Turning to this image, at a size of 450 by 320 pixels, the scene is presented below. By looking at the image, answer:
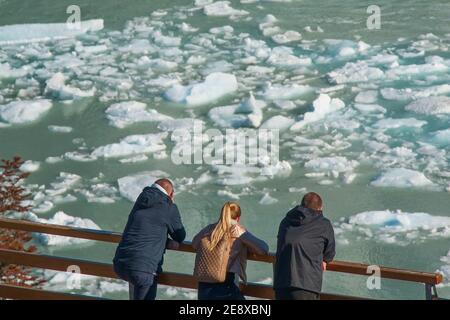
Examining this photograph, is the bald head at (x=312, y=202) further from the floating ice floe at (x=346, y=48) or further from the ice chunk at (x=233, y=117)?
the floating ice floe at (x=346, y=48)

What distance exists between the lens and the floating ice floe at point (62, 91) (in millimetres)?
13672

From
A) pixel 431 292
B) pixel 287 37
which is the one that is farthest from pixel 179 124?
pixel 431 292

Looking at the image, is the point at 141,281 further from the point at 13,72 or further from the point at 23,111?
the point at 13,72

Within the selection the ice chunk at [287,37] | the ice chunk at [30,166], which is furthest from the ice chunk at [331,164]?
the ice chunk at [287,37]

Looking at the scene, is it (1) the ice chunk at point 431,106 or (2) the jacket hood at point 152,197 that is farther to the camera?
(1) the ice chunk at point 431,106

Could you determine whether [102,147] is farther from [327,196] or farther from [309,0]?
[309,0]

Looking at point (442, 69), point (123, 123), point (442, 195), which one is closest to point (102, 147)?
point (123, 123)

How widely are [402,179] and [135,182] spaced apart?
287cm

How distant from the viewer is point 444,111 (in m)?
12.4

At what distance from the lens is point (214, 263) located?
16.8ft

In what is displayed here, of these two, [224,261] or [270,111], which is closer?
[224,261]

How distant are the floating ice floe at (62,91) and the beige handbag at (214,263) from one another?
8.85m
